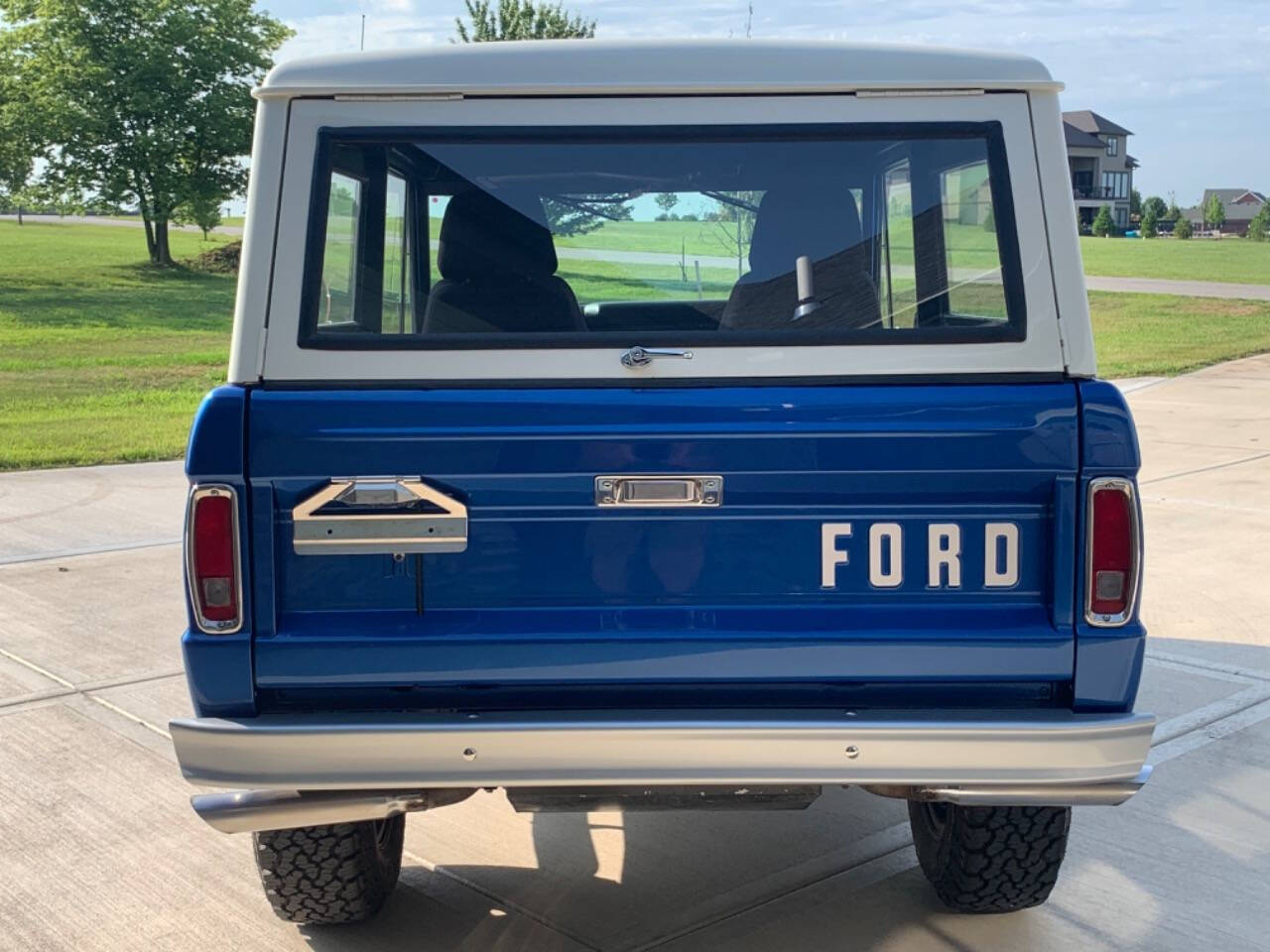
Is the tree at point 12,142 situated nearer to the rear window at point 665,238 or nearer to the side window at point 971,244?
the rear window at point 665,238

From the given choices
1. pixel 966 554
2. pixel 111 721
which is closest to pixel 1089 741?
pixel 966 554

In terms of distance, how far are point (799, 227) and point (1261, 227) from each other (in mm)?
86982

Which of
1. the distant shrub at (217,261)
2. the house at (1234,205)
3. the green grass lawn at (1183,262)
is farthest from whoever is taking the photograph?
the house at (1234,205)

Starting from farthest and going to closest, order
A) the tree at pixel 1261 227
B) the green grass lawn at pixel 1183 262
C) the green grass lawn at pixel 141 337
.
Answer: the tree at pixel 1261 227, the green grass lawn at pixel 1183 262, the green grass lawn at pixel 141 337

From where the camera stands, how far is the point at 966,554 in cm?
306

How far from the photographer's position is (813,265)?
131 inches

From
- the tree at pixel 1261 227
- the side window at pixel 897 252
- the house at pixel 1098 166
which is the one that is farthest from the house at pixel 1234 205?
the side window at pixel 897 252

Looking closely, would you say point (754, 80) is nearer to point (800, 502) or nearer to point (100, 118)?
point (800, 502)

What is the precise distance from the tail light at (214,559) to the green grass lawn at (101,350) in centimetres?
894

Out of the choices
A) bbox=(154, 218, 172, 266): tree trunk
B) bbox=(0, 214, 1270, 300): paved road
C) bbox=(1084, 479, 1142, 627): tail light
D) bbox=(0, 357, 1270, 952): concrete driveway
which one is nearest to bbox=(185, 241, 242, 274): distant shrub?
bbox=(154, 218, 172, 266): tree trunk

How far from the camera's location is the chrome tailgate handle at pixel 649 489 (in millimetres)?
3025

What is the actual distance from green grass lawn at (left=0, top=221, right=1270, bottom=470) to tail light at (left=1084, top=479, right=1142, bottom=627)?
606mm

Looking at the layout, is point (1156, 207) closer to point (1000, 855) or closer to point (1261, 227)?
point (1261, 227)

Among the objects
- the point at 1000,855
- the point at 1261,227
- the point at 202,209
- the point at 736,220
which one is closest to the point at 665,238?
the point at 736,220
